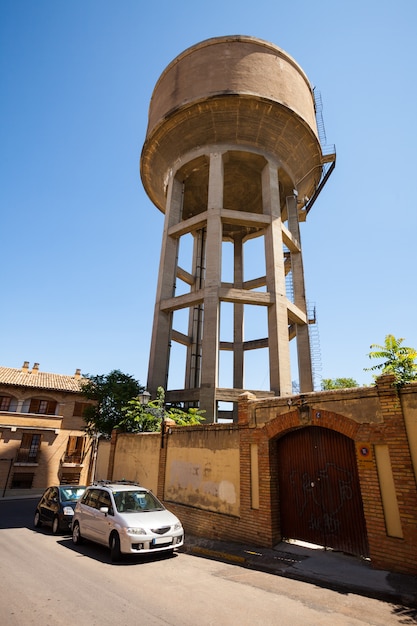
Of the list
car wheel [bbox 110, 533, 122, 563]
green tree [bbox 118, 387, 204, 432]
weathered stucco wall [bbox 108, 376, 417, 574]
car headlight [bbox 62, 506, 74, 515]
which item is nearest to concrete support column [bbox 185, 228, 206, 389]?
green tree [bbox 118, 387, 204, 432]

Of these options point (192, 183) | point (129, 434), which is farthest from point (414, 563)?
point (192, 183)

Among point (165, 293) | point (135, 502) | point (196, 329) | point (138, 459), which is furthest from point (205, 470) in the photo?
point (196, 329)

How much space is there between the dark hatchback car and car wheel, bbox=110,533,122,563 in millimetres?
3662

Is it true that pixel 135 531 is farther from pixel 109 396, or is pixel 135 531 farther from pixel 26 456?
pixel 26 456

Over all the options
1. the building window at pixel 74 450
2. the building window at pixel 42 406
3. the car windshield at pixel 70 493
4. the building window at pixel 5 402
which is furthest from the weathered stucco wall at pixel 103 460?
the building window at pixel 5 402

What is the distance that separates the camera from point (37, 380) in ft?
91.5

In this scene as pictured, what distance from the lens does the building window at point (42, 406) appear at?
26.5m

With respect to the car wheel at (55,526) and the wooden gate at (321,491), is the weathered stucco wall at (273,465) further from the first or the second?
the car wheel at (55,526)

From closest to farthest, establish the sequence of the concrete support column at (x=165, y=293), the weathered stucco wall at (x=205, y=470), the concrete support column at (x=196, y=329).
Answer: the weathered stucco wall at (x=205, y=470) → the concrete support column at (x=165, y=293) → the concrete support column at (x=196, y=329)

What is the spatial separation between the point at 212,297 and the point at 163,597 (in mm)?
12124

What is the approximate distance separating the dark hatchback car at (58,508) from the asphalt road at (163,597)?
2782mm

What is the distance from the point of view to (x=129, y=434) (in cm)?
1388

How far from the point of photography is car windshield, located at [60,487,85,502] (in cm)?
1081

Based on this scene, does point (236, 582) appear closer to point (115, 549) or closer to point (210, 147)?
point (115, 549)
